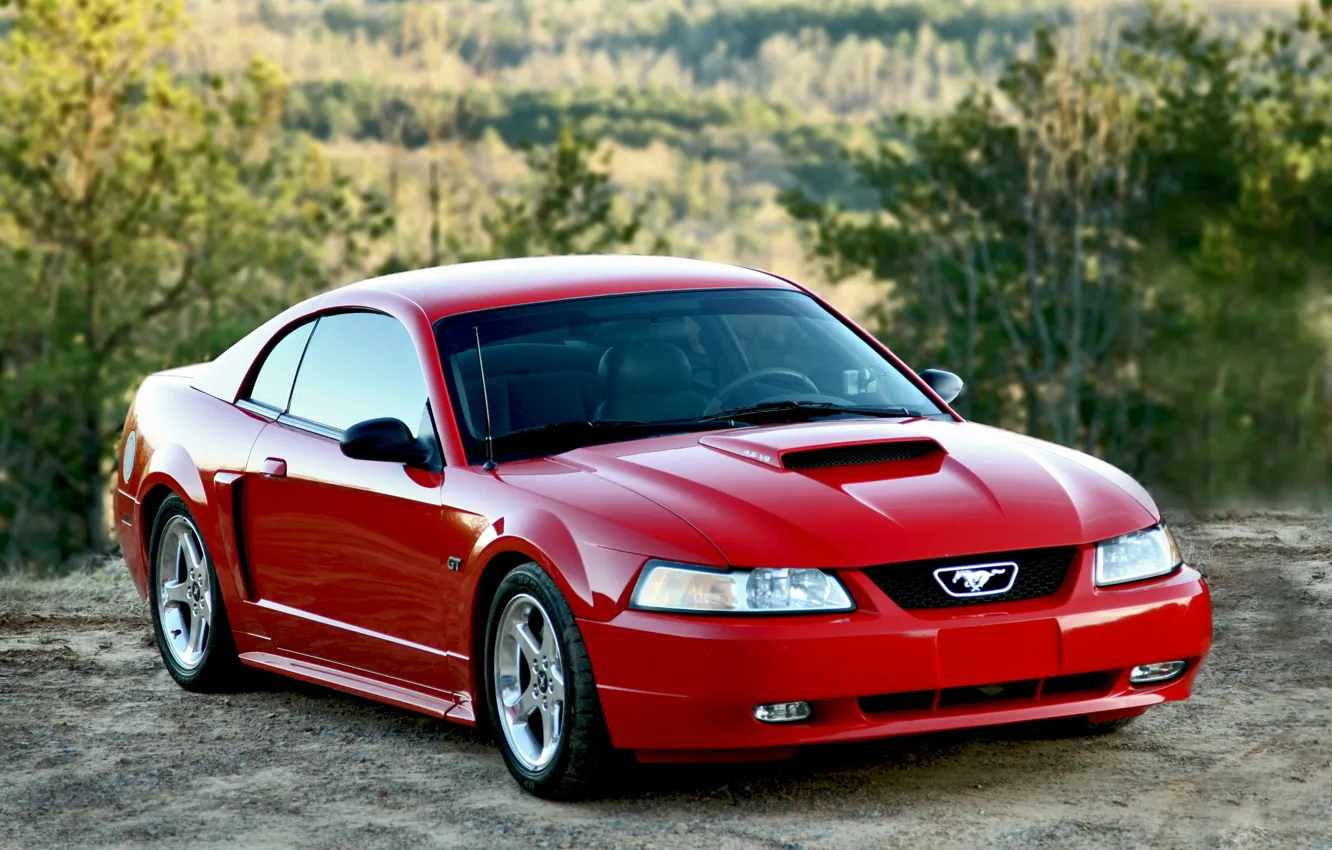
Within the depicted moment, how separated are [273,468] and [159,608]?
1.30 m

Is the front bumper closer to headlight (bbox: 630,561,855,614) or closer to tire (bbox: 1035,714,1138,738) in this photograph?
headlight (bbox: 630,561,855,614)

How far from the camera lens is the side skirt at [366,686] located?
6242 mm

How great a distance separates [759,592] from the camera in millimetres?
5297

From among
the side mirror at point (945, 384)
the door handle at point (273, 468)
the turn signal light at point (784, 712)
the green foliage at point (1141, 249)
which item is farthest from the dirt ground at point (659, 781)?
the green foliage at point (1141, 249)

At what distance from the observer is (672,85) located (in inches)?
3981

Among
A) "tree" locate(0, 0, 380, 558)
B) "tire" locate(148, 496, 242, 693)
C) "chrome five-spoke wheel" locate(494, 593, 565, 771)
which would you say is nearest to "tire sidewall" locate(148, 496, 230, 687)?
"tire" locate(148, 496, 242, 693)

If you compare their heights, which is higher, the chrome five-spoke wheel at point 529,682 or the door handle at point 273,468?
the door handle at point 273,468

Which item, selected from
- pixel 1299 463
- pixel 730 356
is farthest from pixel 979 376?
pixel 730 356

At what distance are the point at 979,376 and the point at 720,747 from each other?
4420cm

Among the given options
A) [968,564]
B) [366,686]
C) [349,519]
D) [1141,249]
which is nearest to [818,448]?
[968,564]

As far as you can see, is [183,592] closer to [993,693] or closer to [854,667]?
[854,667]

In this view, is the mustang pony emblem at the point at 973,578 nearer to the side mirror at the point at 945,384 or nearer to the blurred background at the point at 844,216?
the side mirror at the point at 945,384

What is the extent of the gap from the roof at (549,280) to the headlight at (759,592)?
5.86 ft

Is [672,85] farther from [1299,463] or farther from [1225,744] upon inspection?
[1225,744]
